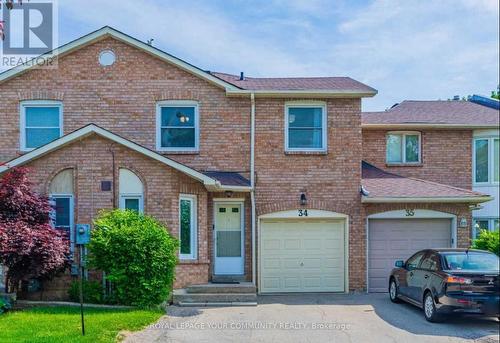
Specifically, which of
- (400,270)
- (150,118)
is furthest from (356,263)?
(150,118)

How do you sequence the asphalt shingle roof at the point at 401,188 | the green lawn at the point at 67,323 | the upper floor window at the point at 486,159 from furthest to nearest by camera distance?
the upper floor window at the point at 486,159 < the asphalt shingle roof at the point at 401,188 < the green lawn at the point at 67,323

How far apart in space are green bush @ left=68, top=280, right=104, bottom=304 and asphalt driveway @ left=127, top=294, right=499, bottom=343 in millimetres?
1739

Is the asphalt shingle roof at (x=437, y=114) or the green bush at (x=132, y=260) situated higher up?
the asphalt shingle roof at (x=437, y=114)

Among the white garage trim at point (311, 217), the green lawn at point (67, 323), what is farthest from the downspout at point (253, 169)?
the green lawn at point (67, 323)

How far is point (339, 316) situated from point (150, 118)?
775 cm

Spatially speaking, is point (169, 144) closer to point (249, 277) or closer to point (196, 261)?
→ point (196, 261)

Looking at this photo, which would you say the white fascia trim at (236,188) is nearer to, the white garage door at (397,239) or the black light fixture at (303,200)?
the black light fixture at (303,200)

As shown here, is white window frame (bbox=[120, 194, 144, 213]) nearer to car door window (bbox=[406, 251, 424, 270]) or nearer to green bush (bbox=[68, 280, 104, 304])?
green bush (bbox=[68, 280, 104, 304])

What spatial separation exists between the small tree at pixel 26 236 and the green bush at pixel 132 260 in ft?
2.88

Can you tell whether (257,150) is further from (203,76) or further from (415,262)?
(415,262)

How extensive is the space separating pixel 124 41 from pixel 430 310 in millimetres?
10920

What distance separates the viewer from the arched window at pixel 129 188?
1178cm

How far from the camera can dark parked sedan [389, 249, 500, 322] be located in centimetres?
796

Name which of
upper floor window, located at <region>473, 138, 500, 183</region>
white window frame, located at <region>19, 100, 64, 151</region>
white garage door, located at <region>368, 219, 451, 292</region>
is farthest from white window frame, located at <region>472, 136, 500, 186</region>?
white window frame, located at <region>19, 100, 64, 151</region>
